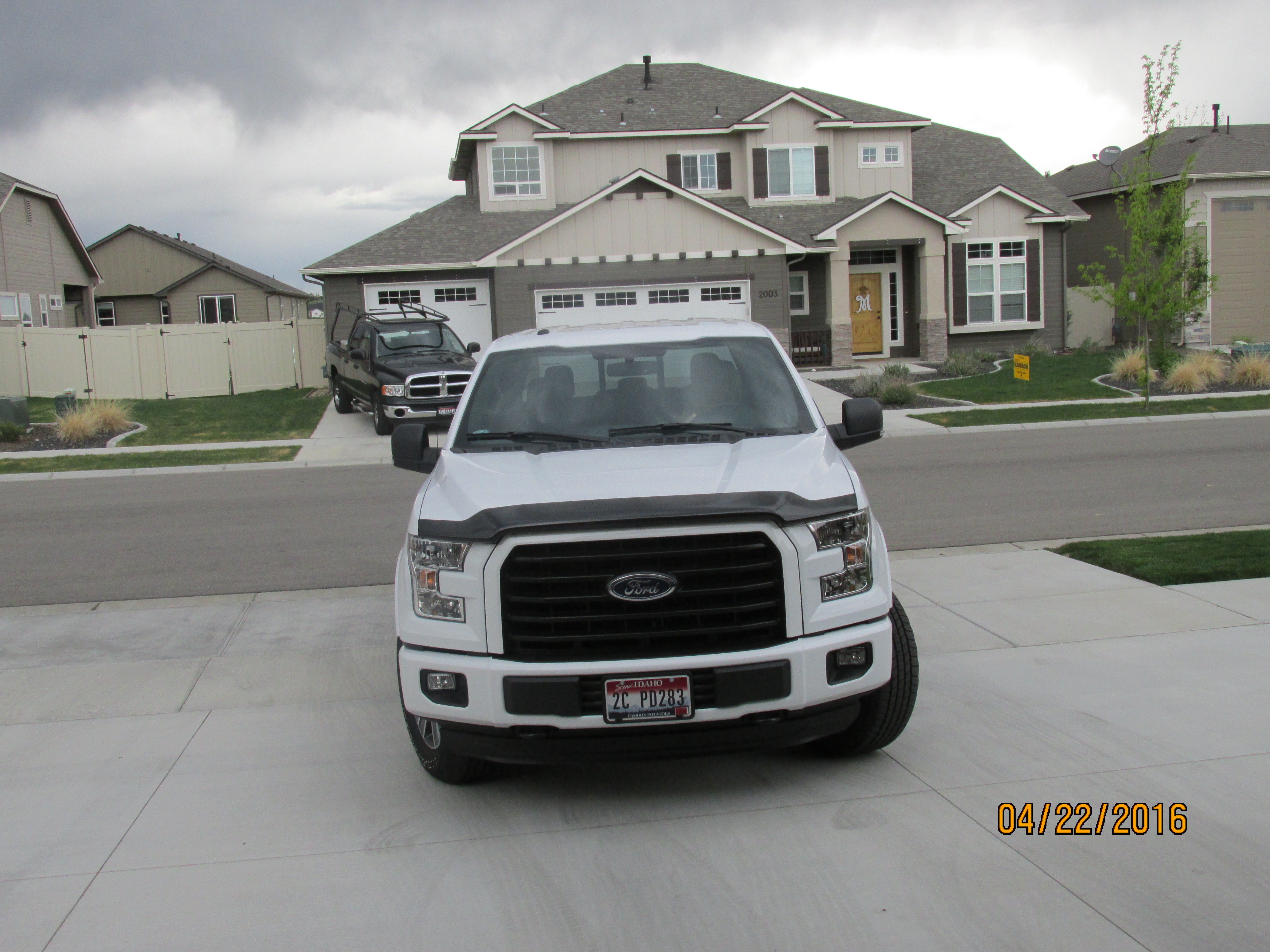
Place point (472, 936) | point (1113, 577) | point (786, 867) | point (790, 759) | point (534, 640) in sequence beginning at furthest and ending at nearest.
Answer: point (1113, 577) < point (790, 759) < point (534, 640) < point (786, 867) < point (472, 936)

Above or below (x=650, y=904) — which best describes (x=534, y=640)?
above

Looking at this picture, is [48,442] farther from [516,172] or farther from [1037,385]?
[1037,385]

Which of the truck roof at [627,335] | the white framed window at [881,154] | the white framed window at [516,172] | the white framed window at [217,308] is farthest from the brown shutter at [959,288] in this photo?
the white framed window at [217,308]

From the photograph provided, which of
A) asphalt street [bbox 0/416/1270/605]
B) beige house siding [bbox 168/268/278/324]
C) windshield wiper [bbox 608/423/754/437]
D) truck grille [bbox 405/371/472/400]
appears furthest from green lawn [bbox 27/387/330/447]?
beige house siding [bbox 168/268/278/324]

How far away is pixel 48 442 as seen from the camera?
68.7ft

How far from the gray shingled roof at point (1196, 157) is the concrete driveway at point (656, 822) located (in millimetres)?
25094

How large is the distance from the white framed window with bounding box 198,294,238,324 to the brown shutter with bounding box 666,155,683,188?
3015cm

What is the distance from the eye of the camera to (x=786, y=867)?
3969 millimetres

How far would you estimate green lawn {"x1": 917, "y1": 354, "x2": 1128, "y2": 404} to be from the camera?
22438 millimetres

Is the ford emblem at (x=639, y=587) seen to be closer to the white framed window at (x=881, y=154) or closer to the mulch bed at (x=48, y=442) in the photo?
the mulch bed at (x=48, y=442)

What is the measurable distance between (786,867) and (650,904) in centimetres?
52

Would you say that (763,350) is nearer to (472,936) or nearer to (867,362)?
(472,936)

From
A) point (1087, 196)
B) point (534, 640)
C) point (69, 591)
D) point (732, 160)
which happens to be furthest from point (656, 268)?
point (534, 640)

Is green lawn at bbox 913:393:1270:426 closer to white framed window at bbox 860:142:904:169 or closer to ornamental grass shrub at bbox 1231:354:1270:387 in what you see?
ornamental grass shrub at bbox 1231:354:1270:387
